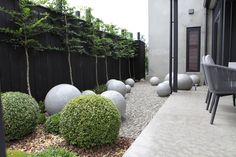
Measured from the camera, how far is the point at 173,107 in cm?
402

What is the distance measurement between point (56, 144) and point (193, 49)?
7303mm

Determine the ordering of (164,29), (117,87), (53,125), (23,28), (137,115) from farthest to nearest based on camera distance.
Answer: (164,29) < (117,87) < (137,115) < (23,28) < (53,125)

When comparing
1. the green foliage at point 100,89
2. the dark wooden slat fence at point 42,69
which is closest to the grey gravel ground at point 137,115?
the green foliage at point 100,89

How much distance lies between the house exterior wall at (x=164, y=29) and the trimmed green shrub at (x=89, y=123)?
22.9 feet

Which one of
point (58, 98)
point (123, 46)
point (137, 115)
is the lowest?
point (137, 115)

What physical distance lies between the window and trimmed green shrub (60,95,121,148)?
22.6 ft

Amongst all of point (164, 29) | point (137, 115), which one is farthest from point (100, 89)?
point (164, 29)

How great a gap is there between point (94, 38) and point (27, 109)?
378 cm

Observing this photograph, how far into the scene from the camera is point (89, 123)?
2369mm

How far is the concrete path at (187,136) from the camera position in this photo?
2035 mm

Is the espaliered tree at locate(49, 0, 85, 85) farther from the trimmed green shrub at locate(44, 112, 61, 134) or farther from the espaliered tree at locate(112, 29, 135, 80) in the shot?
the espaliered tree at locate(112, 29, 135, 80)

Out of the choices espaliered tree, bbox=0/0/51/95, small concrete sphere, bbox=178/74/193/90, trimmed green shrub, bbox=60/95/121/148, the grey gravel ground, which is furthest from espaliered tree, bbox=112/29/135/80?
trimmed green shrub, bbox=60/95/121/148

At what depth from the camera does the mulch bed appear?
238 centimetres

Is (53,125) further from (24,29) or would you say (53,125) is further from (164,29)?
(164,29)
